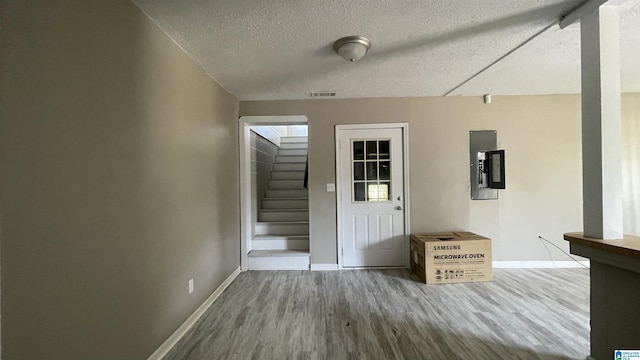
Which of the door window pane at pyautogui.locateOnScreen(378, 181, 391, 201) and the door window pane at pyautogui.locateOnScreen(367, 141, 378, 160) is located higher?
the door window pane at pyautogui.locateOnScreen(367, 141, 378, 160)

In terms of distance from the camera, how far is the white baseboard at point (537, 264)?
Answer: 3631 millimetres

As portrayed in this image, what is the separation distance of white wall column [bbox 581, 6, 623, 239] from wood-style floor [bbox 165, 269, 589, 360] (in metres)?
1.02

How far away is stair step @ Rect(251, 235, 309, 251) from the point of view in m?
4.02

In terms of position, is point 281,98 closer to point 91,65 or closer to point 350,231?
point 350,231

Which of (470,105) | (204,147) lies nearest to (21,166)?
(204,147)

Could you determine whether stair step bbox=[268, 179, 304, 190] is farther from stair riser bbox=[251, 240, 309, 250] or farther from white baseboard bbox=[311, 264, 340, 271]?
white baseboard bbox=[311, 264, 340, 271]

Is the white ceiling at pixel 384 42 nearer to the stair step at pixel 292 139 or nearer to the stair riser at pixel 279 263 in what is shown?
the stair riser at pixel 279 263

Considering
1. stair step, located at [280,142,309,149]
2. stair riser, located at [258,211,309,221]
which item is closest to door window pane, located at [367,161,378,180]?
stair riser, located at [258,211,309,221]

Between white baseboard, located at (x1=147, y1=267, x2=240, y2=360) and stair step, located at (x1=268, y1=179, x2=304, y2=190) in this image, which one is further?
stair step, located at (x1=268, y1=179, x2=304, y2=190)

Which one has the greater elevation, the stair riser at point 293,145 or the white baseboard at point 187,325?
the stair riser at point 293,145

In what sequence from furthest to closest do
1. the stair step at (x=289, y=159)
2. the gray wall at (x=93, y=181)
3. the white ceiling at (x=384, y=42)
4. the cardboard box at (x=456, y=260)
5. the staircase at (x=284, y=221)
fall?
the stair step at (x=289, y=159) < the staircase at (x=284, y=221) < the cardboard box at (x=456, y=260) < the white ceiling at (x=384, y=42) < the gray wall at (x=93, y=181)

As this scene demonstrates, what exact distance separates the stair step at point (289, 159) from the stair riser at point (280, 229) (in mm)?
2099

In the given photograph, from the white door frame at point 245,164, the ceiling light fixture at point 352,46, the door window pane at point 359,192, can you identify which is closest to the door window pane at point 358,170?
the door window pane at point 359,192

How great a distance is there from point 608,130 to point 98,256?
306 centimetres
